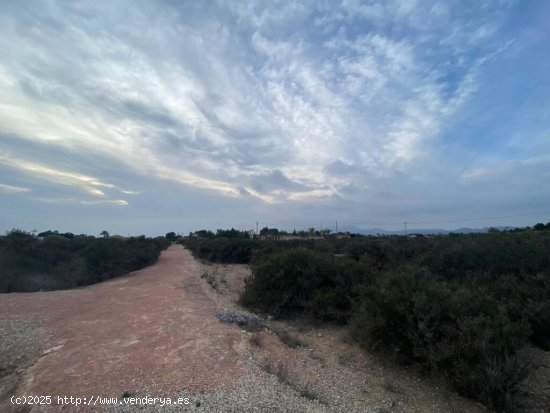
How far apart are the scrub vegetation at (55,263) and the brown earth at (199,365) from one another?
21.6 feet

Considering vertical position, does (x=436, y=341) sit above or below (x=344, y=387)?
above

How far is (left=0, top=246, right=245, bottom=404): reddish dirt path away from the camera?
19.2 feet

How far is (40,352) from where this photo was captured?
7793 millimetres

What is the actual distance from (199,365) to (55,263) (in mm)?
19431

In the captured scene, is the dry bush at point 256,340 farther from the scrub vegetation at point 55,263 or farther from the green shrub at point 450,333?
the scrub vegetation at point 55,263

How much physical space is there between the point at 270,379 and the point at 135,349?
331 cm

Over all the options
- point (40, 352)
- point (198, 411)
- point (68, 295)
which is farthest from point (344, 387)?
point (68, 295)

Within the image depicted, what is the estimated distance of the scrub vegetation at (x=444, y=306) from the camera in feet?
18.6

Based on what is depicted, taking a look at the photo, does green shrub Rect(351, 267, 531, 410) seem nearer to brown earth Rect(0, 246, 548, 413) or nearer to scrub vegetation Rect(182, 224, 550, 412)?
scrub vegetation Rect(182, 224, 550, 412)

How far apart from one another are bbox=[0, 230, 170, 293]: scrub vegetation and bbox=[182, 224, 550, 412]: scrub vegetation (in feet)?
36.6

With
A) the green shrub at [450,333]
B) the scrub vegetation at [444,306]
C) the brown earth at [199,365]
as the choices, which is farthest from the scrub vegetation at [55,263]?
the green shrub at [450,333]

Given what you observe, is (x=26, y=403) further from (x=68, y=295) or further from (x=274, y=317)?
(x=68, y=295)

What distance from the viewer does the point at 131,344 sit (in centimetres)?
786

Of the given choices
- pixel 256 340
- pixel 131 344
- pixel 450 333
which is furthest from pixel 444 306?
pixel 131 344
